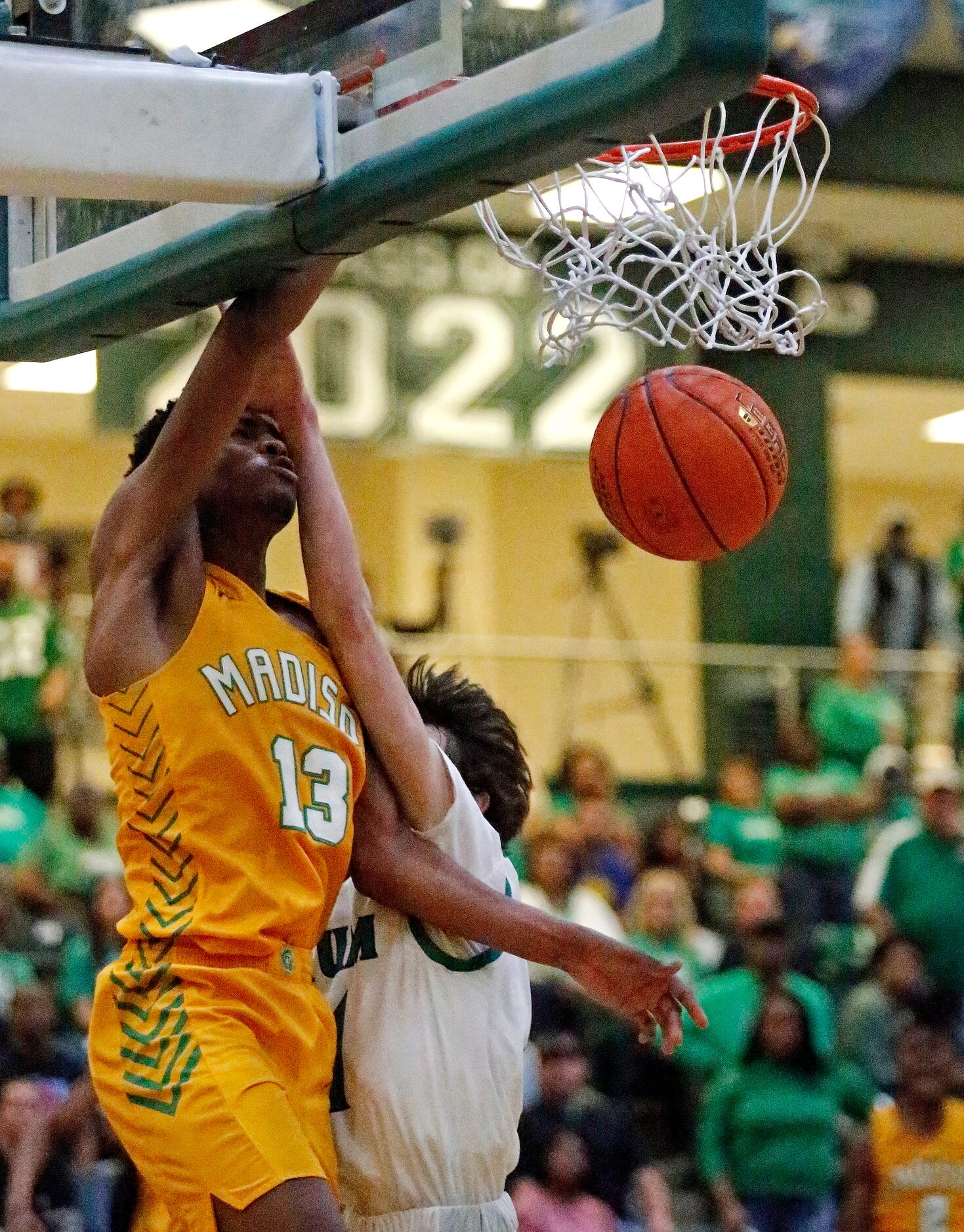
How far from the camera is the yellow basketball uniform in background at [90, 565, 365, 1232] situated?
327cm

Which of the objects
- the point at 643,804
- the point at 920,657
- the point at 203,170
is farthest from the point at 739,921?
the point at 203,170

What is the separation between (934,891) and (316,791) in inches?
253

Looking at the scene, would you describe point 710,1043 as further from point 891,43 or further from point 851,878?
point 891,43

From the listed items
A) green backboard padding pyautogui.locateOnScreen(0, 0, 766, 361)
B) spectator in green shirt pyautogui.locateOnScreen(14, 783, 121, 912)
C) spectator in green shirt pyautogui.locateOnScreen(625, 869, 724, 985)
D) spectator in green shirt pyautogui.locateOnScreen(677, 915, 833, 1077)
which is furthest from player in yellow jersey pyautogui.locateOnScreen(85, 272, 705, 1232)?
spectator in green shirt pyautogui.locateOnScreen(625, 869, 724, 985)

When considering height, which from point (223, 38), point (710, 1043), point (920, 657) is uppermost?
point (223, 38)

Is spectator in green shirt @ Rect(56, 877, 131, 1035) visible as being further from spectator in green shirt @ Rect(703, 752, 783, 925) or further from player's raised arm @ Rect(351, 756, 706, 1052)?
player's raised arm @ Rect(351, 756, 706, 1052)

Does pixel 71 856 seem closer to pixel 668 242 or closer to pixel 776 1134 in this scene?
pixel 776 1134

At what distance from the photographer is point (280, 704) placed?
3447mm

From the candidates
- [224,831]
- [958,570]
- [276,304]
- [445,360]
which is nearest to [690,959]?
[958,570]

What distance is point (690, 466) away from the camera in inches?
144

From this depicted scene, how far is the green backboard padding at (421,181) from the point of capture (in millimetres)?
2521

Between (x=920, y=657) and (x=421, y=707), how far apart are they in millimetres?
8304

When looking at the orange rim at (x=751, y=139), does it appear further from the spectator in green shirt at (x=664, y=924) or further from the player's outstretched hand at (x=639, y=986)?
the spectator in green shirt at (x=664, y=924)

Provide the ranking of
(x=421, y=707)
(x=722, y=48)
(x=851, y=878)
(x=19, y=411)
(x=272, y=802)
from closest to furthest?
(x=722, y=48) < (x=272, y=802) < (x=421, y=707) < (x=851, y=878) < (x=19, y=411)
